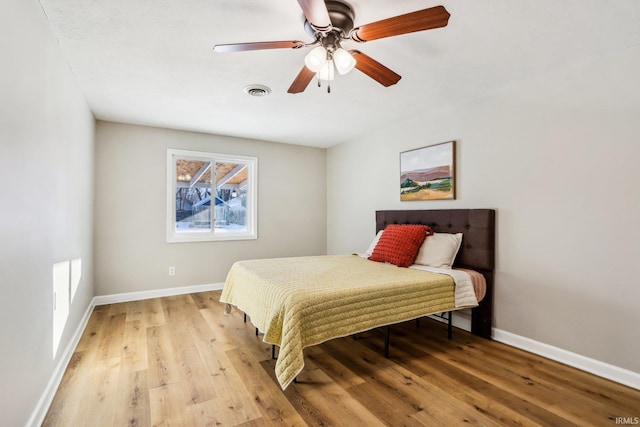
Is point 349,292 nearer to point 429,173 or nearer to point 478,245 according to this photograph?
point 478,245

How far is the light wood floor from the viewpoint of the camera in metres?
1.70

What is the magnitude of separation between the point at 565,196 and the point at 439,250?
1045mm

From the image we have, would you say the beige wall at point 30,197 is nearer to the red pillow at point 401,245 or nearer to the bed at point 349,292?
the bed at point 349,292

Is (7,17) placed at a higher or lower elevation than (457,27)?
lower

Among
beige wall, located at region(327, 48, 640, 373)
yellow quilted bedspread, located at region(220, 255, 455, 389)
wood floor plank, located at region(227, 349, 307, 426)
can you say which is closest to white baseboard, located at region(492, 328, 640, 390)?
beige wall, located at region(327, 48, 640, 373)

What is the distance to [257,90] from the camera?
2.81 metres

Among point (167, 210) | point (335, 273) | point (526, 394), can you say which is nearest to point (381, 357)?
point (335, 273)

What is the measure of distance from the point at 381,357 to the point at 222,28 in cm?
254

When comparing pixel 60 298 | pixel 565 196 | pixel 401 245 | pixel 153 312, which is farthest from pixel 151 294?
pixel 565 196

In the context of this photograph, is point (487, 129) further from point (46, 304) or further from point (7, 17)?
point (46, 304)

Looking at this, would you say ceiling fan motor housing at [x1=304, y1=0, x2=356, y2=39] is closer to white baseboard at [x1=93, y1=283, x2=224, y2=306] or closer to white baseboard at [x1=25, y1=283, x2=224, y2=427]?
white baseboard at [x1=25, y1=283, x2=224, y2=427]

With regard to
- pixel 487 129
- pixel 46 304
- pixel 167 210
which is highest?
pixel 487 129

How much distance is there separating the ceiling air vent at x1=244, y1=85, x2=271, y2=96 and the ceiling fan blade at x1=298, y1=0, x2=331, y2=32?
4.18 ft

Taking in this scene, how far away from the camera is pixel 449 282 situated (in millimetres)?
2523
